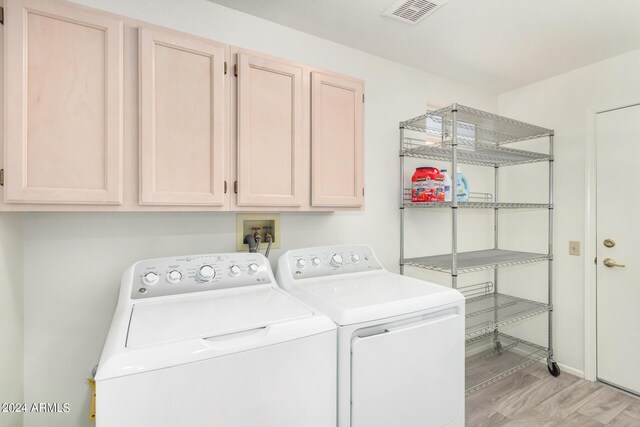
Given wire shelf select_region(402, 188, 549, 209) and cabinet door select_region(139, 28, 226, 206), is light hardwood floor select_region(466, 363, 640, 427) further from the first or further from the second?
cabinet door select_region(139, 28, 226, 206)

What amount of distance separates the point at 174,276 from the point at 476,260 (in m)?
1.98

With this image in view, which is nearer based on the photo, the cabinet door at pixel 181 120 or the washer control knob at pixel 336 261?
the cabinet door at pixel 181 120

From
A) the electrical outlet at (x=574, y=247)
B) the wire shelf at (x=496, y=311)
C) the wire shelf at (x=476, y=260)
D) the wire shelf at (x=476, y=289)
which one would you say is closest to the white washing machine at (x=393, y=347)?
the wire shelf at (x=476, y=260)

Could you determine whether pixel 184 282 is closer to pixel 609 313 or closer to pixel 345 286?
pixel 345 286

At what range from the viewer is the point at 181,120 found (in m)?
1.32

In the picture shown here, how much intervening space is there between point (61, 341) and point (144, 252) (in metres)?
0.49

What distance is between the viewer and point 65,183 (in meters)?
1.14

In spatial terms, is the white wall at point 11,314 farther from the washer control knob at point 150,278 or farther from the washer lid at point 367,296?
the washer lid at point 367,296

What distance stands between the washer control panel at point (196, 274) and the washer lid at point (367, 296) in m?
0.22

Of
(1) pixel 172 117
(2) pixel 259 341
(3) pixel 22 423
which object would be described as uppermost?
(1) pixel 172 117

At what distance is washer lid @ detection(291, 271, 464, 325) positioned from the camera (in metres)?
1.22

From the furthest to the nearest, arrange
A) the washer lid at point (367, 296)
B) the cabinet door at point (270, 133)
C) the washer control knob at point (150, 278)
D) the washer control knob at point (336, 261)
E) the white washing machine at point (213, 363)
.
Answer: the washer control knob at point (336, 261), the cabinet door at point (270, 133), the washer control knob at point (150, 278), the washer lid at point (367, 296), the white washing machine at point (213, 363)

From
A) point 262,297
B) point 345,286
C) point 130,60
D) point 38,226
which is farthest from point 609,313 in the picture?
point 38,226

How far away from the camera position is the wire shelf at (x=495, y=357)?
2369mm
